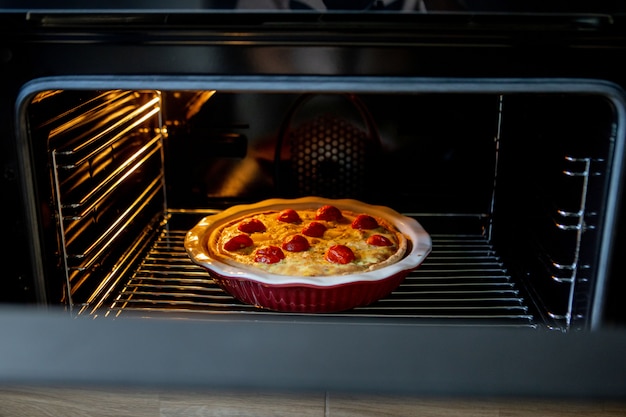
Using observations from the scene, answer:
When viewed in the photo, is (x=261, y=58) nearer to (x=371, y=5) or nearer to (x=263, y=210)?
(x=371, y=5)

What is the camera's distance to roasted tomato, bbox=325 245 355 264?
1284 mm

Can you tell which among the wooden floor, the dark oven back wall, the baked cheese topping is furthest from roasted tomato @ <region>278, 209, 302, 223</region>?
the wooden floor

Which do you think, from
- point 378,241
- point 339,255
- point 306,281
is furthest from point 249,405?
point 378,241

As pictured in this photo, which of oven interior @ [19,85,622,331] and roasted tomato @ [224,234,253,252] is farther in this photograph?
roasted tomato @ [224,234,253,252]

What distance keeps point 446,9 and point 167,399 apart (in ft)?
2.24

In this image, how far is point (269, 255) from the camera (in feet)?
4.23

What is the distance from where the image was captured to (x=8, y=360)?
0.65m

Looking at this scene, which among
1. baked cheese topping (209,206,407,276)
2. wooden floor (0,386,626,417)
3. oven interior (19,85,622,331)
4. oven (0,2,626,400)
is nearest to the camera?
oven (0,2,626,400)

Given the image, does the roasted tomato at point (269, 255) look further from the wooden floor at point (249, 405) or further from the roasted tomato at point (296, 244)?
the wooden floor at point (249, 405)

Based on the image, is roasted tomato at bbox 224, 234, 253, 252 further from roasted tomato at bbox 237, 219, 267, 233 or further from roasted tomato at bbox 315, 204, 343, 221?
roasted tomato at bbox 315, 204, 343, 221

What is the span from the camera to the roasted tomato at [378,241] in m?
1.36

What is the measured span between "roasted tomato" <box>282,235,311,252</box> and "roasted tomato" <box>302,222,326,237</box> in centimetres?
4

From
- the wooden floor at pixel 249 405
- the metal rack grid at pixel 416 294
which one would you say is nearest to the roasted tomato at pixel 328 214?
the metal rack grid at pixel 416 294

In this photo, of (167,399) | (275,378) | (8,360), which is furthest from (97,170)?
(275,378)
